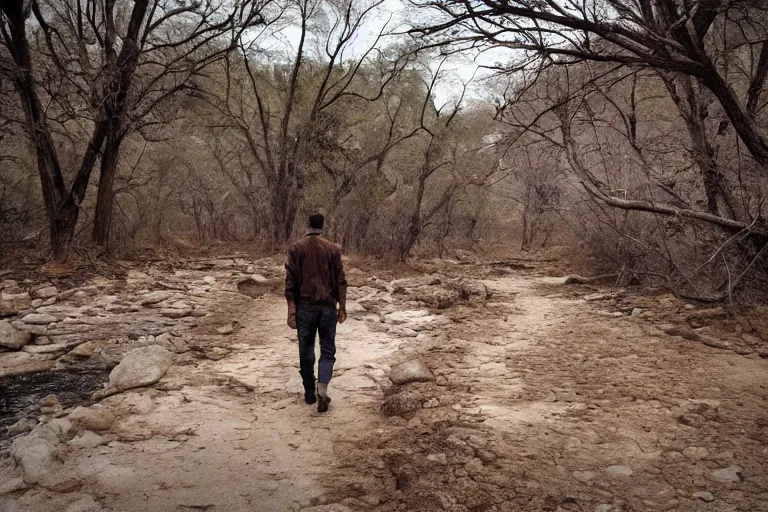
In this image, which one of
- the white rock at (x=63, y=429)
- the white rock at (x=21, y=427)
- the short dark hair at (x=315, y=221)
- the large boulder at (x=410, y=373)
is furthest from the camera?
the large boulder at (x=410, y=373)

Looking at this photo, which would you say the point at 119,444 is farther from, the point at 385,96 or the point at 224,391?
the point at 385,96

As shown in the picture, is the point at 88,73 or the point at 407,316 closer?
the point at 407,316

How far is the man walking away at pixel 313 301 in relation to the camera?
12.2 feet

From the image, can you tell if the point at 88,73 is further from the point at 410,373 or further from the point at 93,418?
the point at 410,373

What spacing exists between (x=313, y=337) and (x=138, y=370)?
71.9 inches

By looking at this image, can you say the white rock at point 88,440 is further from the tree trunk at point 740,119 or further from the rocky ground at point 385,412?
the tree trunk at point 740,119

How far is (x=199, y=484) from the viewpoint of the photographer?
103 inches

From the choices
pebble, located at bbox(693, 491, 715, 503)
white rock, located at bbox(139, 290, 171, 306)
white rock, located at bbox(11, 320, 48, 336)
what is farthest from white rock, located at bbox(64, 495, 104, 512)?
white rock, located at bbox(139, 290, 171, 306)

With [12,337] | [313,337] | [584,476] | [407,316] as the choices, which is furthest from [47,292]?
[584,476]

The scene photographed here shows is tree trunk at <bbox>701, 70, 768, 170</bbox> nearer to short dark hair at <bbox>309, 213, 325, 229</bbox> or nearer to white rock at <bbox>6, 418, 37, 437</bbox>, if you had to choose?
short dark hair at <bbox>309, 213, 325, 229</bbox>

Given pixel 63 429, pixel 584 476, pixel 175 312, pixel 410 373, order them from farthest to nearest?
pixel 175 312, pixel 410 373, pixel 63 429, pixel 584 476

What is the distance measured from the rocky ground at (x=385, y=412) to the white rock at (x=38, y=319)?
3cm

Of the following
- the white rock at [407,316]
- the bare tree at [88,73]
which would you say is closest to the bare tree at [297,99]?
the bare tree at [88,73]

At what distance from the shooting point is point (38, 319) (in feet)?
18.2
